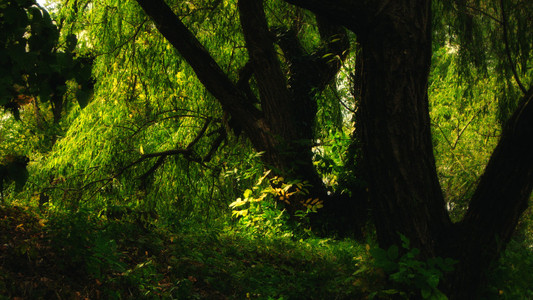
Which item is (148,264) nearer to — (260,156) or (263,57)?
(260,156)

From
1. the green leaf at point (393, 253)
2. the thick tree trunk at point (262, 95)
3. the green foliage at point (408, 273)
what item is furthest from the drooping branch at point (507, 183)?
the thick tree trunk at point (262, 95)

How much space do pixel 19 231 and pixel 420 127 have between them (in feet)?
9.54

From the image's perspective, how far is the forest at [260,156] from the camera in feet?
9.64

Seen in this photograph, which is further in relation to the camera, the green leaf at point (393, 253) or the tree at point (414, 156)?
the tree at point (414, 156)

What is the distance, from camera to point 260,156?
5.51 m

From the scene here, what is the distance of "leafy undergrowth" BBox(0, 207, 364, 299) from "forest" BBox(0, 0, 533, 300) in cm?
2

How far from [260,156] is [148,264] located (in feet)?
8.54

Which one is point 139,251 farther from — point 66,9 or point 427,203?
point 66,9

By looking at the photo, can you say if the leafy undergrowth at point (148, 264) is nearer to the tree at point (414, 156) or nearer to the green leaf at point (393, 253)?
the green leaf at point (393, 253)

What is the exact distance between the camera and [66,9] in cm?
610

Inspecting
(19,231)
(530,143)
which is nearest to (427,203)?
(530,143)

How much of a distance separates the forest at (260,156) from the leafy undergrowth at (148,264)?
0.02 m

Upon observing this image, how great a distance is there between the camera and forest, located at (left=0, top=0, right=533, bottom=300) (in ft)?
9.64

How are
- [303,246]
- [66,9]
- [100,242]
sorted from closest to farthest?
[100,242] < [303,246] < [66,9]
